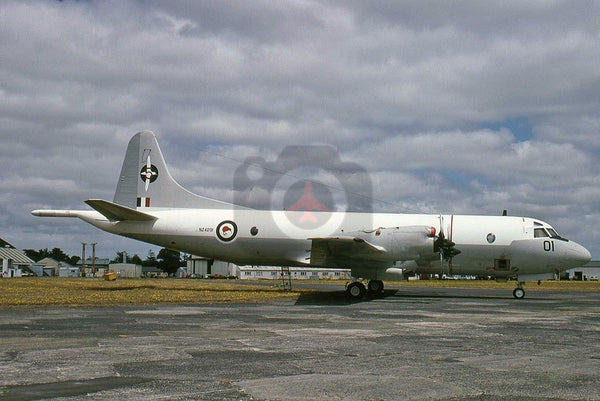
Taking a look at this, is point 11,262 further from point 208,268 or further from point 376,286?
point 376,286

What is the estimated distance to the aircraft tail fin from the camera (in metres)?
32.8

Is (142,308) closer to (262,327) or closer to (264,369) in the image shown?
(262,327)

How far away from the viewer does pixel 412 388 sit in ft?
25.7

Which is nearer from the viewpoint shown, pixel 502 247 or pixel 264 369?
pixel 264 369

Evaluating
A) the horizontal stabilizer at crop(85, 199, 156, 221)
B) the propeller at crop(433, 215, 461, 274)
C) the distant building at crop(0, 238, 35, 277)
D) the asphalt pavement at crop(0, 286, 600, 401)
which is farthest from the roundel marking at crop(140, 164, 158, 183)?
the distant building at crop(0, 238, 35, 277)

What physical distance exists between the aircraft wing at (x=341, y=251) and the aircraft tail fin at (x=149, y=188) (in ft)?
22.8

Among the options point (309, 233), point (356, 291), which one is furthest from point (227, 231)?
point (356, 291)

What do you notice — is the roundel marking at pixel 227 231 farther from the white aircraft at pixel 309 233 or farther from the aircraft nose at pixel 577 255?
the aircraft nose at pixel 577 255

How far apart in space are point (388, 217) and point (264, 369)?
2264cm

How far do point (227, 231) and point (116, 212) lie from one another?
600cm

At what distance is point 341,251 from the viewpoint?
27.8m

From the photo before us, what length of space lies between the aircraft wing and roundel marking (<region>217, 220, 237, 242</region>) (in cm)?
480

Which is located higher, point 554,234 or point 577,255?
point 554,234

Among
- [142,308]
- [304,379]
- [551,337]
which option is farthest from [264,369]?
[142,308]
